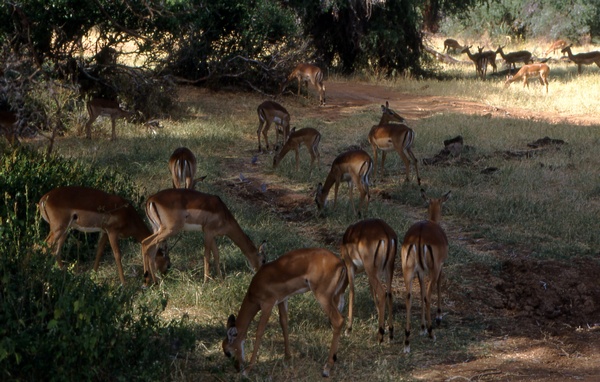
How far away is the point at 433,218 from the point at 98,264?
113 inches

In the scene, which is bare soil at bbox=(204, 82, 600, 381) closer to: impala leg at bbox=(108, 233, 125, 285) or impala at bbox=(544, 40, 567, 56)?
impala leg at bbox=(108, 233, 125, 285)

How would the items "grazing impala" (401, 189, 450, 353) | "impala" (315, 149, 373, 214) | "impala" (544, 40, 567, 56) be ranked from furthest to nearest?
"impala" (544, 40, 567, 56)
"impala" (315, 149, 373, 214)
"grazing impala" (401, 189, 450, 353)

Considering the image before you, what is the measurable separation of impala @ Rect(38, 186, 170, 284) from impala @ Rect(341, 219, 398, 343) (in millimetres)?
1762

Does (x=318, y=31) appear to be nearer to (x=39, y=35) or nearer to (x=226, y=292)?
(x=39, y=35)

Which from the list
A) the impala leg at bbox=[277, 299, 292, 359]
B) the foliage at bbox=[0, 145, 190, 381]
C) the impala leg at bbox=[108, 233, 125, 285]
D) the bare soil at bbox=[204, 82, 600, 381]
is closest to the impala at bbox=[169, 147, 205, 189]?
the bare soil at bbox=[204, 82, 600, 381]

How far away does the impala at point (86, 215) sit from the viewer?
6.85m

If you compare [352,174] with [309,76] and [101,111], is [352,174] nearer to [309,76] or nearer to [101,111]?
[101,111]

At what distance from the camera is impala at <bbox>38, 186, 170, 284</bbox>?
6848 mm

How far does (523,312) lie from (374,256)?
1477 mm

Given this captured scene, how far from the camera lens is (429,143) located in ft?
43.9

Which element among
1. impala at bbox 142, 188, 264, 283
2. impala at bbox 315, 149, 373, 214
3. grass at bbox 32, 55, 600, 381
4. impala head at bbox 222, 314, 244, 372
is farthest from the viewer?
impala at bbox 315, 149, 373, 214

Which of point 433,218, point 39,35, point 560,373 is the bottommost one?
point 560,373

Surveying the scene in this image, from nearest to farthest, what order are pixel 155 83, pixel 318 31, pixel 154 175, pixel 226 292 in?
pixel 226 292, pixel 154 175, pixel 155 83, pixel 318 31

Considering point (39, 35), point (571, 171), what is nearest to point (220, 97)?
point (39, 35)
